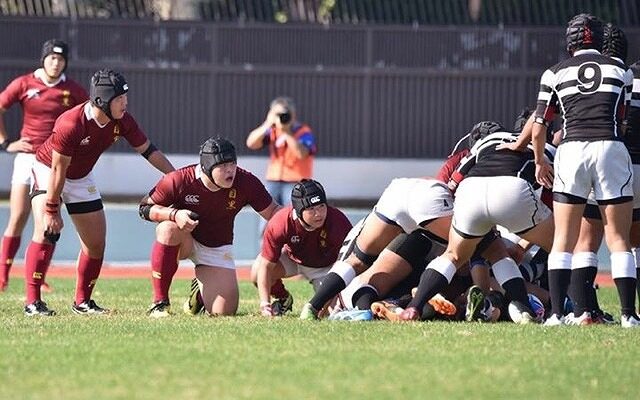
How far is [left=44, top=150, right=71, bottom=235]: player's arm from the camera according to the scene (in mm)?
11500

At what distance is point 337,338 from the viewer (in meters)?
9.58

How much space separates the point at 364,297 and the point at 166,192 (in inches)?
67.5

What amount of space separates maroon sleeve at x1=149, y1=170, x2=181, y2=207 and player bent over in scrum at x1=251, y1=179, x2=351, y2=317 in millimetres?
801

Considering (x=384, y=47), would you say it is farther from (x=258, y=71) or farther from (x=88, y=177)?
(x=88, y=177)

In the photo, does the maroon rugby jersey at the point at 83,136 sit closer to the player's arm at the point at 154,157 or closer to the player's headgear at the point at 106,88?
the player's arm at the point at 154,157

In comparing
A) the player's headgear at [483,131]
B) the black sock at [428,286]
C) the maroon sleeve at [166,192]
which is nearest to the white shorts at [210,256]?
the maroon sleeve at [166,192]

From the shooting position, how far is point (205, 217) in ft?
39.1

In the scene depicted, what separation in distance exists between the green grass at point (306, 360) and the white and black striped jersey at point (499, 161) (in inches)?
43.1

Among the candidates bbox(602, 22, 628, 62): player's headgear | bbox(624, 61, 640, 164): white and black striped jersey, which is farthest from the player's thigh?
bbox(602, 22, 628, 62): player's headgear

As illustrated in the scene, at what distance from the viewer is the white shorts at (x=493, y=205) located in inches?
415

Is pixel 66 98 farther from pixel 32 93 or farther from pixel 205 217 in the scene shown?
pixel 205 217

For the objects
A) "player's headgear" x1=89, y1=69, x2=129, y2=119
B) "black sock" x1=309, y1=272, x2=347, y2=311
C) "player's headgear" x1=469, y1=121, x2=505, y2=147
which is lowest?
"black sock" x1=309, y1=272, x2=347, y2=311

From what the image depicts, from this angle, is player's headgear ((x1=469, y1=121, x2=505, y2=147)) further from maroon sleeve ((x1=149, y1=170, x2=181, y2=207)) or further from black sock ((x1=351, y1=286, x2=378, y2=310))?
maroon sleeve ((x1=149, y1=170, x2=181, y2=207))

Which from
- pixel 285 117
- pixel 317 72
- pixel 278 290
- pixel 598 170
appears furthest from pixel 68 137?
pixel 317 72
